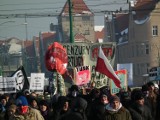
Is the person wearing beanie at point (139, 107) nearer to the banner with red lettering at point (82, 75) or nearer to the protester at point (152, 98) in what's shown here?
the protester at point (152, 98)

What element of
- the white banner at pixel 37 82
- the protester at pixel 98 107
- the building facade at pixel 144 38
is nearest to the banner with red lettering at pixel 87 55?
the white banner at pixel 37 82

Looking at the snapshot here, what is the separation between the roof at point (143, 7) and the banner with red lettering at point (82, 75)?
60.1 m

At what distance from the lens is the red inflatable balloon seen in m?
15.3

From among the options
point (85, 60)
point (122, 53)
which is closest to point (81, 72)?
point (85, 60)

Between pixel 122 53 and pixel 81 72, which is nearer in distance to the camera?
pixel 81 72

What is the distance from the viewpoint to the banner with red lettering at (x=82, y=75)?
53.1 ft

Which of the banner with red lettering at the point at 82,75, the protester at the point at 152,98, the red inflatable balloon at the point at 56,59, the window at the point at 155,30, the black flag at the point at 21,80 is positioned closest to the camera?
the protester at the point at 152,98

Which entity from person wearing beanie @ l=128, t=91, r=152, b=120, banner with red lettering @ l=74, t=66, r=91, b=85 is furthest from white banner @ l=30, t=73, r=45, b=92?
person wearing beanie @ l=128, t=91, r=152, b=120

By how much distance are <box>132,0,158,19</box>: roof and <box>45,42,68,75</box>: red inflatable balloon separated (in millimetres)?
60519

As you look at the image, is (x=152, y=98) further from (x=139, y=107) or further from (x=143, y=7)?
(x=143, y=7)

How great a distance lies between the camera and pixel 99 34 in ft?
407

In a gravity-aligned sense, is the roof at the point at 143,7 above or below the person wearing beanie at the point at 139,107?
above

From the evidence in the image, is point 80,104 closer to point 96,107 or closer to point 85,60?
point 96,107

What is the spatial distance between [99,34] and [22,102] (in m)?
116
